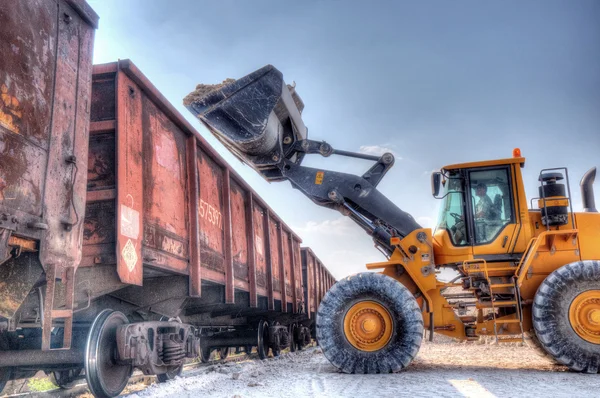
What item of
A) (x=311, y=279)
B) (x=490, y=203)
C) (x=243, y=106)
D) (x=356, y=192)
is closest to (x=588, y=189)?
(x=490, y=203)

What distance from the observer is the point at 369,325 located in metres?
5.89

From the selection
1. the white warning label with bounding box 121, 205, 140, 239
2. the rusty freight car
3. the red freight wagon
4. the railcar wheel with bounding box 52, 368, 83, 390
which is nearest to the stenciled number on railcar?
the rusty freight car

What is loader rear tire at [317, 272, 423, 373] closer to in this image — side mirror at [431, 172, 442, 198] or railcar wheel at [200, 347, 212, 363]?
side mirror at [431, 172, 442, 198]

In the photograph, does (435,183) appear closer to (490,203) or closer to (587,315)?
(490,203)

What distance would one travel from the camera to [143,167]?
418cm

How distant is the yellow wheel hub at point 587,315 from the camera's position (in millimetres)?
5516

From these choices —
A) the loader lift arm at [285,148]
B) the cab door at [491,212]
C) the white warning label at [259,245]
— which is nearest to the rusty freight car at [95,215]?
the loader lift arm at [285,148]

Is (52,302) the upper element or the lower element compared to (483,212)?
lower

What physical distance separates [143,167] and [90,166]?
18.5 inches

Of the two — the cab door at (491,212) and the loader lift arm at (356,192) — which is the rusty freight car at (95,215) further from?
the cab door at (491,212)

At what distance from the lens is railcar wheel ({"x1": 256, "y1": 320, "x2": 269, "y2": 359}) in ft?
29.9

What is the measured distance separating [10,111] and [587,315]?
585 centimetres

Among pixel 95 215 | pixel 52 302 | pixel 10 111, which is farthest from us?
pixel 95 215

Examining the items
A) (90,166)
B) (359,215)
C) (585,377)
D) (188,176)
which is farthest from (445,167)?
(90,166)
